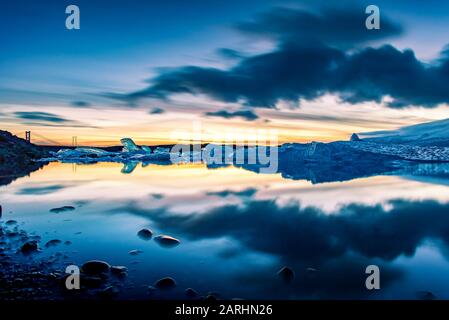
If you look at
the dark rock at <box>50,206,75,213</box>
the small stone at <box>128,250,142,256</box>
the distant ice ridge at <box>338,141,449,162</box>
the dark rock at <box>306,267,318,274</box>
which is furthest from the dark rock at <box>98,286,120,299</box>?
the distant ice ridge at <box>338,141,449,162</box>

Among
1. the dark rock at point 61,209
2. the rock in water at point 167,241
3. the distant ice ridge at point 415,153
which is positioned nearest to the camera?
the rock in water at point 167,241

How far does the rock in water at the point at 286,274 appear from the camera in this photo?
6.37 metres

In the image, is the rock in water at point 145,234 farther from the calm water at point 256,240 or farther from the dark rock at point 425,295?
the dark rock at point 425,295

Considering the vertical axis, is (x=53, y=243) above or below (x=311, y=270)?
above

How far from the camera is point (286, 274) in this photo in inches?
257

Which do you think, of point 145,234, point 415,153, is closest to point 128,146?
point 415,153

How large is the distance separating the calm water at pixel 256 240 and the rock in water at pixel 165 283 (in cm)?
16

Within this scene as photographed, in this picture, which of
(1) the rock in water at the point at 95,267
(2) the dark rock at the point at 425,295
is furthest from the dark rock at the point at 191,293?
(2) the dark rock at the point at 425,295

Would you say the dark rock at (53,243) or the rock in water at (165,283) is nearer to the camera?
the rock in water at (165,283)

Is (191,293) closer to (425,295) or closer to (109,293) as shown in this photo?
(109,293)

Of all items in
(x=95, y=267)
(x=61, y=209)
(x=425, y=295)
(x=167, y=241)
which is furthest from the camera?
(x=61, y=209)

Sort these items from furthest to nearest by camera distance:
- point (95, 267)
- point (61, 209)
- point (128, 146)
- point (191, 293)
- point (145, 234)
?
point (128, 146)
point (61, 209)
point (145, 234)
point (95, 267)
point (191, 293)

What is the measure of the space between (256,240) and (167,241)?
2933mm

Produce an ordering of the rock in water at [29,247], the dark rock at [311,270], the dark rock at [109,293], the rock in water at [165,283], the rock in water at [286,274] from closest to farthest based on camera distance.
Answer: the dark rock at [109,293] < the rock in water at [165,283] < the rock in water at [286,274] < the dark rock at [311,270] < the rock in water at [29,247]
